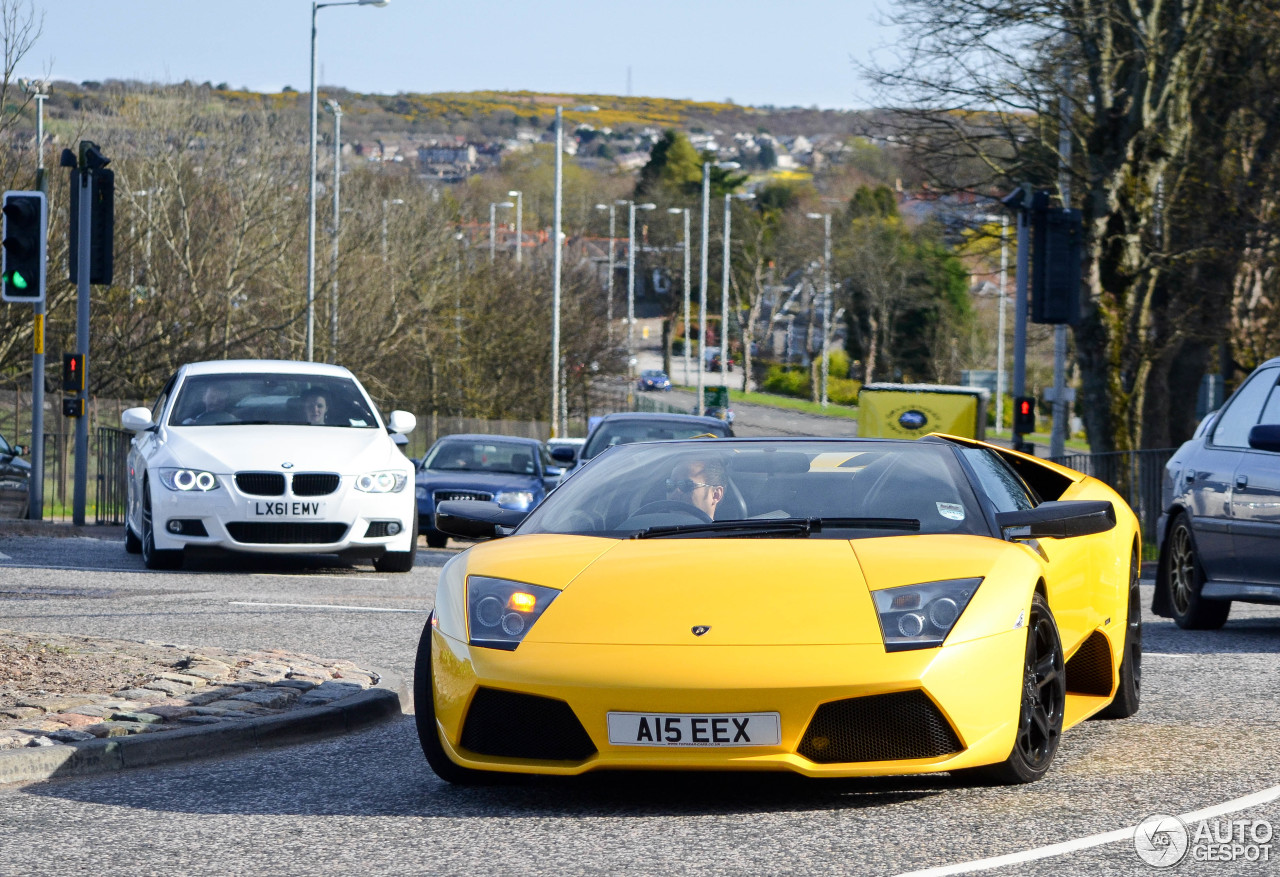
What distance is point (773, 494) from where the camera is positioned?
6.74 m

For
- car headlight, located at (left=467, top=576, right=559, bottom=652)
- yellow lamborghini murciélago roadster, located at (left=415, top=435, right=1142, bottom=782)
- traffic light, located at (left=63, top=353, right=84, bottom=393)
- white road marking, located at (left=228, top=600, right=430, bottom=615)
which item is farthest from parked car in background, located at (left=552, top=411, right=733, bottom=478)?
car headlight, located at (left=467, top=576, right=559, bottom=652)

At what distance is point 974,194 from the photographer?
30656 millimetres

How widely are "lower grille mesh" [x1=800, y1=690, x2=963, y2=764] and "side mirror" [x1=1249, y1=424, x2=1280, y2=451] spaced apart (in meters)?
5.40

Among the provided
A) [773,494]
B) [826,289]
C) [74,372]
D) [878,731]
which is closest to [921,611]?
[878,731]

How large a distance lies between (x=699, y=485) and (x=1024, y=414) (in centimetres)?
1958

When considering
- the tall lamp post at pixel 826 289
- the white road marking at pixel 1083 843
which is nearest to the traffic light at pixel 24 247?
the white road marking at pixel 1083 843

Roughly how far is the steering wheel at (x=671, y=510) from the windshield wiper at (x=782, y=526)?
5.2 inches

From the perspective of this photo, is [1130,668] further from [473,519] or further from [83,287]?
[83,287]

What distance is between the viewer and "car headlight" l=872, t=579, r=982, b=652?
18.7ft

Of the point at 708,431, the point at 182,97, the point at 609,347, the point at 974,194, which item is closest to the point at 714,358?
the point at 609,347

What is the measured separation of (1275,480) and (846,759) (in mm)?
6486

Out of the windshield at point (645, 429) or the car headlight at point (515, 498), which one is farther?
the car headlight at point (515, 498)

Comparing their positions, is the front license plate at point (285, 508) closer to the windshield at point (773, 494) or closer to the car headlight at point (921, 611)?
the windshield at point (773, 494)

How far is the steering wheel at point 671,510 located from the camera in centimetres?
668
